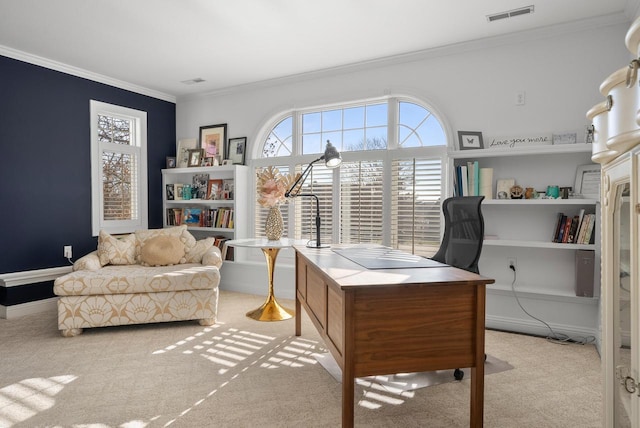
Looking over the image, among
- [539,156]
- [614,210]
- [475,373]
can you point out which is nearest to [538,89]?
[539,156]

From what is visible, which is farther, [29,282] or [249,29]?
[29,282]

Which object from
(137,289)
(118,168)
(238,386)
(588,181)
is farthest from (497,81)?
(118,168)

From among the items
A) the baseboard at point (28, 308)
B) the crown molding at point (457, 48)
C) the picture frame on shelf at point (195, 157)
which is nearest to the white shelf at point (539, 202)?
the crown molding at point (457, 48)

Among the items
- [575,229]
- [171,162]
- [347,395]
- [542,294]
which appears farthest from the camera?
[171,162]

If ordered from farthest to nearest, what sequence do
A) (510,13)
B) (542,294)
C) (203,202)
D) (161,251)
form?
(203,202) < (161,251) < (542,294) < (510,13)

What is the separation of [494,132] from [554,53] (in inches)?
30.1

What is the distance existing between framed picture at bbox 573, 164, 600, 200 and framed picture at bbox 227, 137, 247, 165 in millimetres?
3483

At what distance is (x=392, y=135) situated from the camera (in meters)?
4.12

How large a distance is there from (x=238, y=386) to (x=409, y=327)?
47.8 inches

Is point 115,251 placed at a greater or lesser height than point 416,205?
lesser

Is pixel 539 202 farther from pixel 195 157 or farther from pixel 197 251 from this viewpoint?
pixel 195 157

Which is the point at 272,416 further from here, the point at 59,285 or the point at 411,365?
the point at 59,285

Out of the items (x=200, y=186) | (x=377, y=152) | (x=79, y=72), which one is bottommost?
(x=200, y=186)

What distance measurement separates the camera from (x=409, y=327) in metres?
1.70
